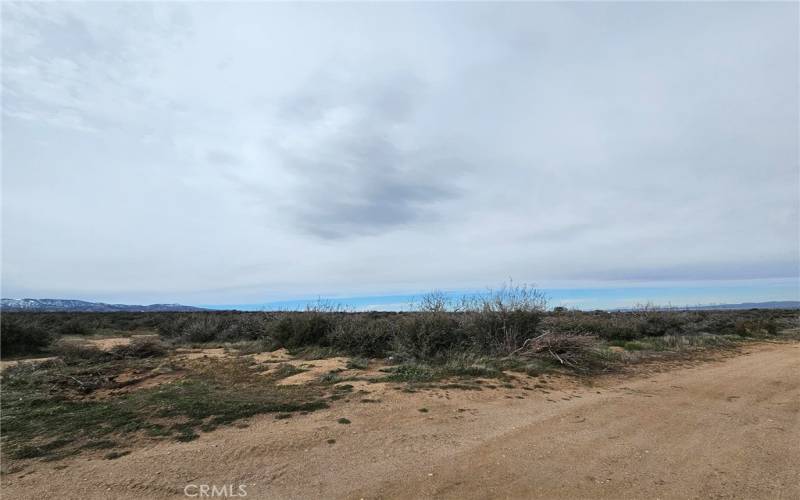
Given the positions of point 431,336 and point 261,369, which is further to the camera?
point 431,336

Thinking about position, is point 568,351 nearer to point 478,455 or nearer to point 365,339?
point 365,339

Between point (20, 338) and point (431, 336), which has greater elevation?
point (431, 336)

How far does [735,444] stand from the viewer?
225 inches

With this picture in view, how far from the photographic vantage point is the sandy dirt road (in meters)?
4.46

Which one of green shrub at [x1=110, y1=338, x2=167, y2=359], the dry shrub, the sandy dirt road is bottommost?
green shrub at [x1=110, y1=338, x2=167, y2=359]

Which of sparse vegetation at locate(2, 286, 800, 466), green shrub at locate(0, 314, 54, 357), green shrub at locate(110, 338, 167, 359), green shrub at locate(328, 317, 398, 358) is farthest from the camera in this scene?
green shrub at locate(0, 314, 54, 357)

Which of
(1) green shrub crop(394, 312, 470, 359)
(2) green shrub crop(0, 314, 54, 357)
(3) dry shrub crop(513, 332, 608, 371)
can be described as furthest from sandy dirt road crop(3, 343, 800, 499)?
(2) green shrub crop(0, 314, 54, 357)

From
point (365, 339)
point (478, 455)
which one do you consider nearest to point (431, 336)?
point (365, 339)

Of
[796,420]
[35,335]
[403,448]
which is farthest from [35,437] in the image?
[35,335]

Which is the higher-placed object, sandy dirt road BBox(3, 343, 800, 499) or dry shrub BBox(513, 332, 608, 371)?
dry shrub BBox(513, 332, 608, 371)

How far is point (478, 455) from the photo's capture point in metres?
5.28

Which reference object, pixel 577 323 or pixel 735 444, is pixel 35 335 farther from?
pixel 577 323

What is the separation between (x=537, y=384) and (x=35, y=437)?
9.57m

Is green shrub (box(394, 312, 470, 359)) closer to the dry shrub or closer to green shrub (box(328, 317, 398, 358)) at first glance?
green shrub (box(328, 317, 398, 358))
